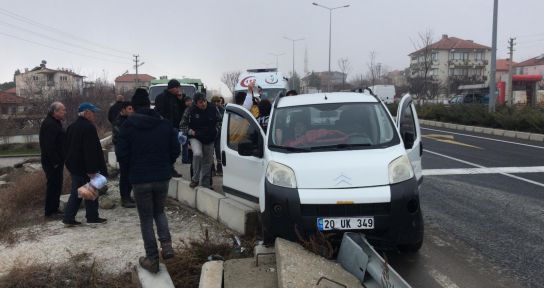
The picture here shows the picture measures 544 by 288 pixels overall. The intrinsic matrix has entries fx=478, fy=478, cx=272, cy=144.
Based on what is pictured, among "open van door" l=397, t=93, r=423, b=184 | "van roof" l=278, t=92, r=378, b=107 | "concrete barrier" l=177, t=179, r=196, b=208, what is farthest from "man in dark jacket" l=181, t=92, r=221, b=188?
"open van door" l=397, t=93, r=423, b=184

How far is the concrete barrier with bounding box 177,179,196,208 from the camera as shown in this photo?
25.7 feet

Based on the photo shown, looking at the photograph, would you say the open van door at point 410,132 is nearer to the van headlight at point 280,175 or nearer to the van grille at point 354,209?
the van grille at point 354,209

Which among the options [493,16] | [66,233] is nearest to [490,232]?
[66,233]

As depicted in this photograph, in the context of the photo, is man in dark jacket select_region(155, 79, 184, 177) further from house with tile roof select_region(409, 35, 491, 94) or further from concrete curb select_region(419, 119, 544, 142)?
house with tile roof select_region(409, 35, 491, 94)

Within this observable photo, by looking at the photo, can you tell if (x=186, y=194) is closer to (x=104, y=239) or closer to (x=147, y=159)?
(x=104, y=239)

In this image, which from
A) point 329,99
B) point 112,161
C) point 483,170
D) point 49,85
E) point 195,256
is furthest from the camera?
point 49,85

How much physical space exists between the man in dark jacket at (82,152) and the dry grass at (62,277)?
1.69 metres

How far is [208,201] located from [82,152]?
1.98m

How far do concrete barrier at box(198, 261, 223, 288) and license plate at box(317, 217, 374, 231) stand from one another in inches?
42.0

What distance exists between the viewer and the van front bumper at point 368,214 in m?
4.70

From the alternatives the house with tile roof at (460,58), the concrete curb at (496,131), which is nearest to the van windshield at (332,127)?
the concrete curb at (496,131)

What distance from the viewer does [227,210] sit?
6.49 meters

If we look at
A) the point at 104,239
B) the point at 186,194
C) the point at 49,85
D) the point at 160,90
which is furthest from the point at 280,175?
the point at 49,85

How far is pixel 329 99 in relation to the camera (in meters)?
6.40
